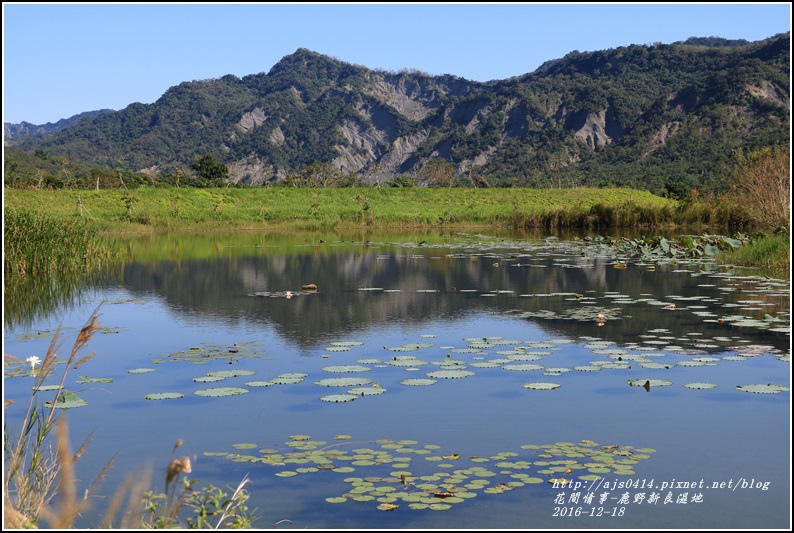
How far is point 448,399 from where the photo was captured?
8.91 metres

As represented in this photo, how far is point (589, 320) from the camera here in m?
14.1

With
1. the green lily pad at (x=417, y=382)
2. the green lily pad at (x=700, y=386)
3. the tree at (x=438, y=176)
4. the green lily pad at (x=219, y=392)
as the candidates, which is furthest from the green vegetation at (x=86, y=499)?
the tree at (x=438, y=176)

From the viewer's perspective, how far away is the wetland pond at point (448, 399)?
20.0 feet

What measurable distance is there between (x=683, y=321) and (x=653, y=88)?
7104 inches

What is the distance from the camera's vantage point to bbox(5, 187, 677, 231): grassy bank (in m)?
46.9

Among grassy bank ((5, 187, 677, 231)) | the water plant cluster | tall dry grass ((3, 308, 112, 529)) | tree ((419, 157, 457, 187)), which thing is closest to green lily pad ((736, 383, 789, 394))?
the water plant cluster

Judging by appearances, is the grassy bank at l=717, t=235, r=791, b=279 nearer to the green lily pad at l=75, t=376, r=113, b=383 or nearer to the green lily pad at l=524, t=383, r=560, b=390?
the green lily pad at l=524, t=383, r=560, b=390

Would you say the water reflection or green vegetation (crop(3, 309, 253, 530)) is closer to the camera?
green vegetation (crop(3, 309, 253, 530))

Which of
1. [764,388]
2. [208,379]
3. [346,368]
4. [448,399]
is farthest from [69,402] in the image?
[764,388]

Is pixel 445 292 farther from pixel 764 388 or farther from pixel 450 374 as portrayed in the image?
pixel 764 388

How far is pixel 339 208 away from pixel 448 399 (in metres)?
50.1

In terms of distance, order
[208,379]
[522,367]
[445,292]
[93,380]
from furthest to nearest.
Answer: [445,292]
[522,367]
[93,380]
[208,379]

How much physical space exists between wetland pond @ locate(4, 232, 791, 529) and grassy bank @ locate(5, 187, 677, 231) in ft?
94.4

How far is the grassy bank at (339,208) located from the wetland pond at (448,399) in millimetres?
28758
